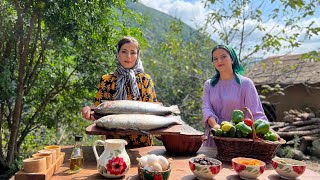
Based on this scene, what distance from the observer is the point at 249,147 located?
2.08 m

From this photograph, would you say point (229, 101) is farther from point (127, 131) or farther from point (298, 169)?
point (127, 131)

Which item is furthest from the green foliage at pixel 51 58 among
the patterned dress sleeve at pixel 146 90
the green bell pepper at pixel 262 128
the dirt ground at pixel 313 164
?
the dirt ground at pixel 313 164

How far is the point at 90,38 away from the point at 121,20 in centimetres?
68

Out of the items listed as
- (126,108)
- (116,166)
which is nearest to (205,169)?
(116,166)

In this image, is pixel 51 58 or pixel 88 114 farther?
pixel 51 58

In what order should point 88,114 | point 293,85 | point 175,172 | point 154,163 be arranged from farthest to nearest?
point 293,85 → point 88,114 → point 175,172 → point 154,163

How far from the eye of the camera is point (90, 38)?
4.47 metres

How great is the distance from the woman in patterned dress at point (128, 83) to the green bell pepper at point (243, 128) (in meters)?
1.12

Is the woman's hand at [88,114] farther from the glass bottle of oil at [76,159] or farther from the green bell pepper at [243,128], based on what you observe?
the green bell pepper at [243,128]

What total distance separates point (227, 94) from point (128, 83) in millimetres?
994

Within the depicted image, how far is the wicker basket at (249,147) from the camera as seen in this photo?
2.05 m

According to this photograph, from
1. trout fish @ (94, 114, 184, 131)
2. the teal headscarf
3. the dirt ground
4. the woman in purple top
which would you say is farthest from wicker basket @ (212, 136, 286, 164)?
the dirt ground

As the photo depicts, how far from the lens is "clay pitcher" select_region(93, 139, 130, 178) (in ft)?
5.81

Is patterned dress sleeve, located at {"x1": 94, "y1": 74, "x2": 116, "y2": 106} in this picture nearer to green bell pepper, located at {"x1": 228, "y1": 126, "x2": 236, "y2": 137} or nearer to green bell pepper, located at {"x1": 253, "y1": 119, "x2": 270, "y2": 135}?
green bell pepper, located at {"x1": 228, "y1": 126, "x2": 236, "y2": 137}
